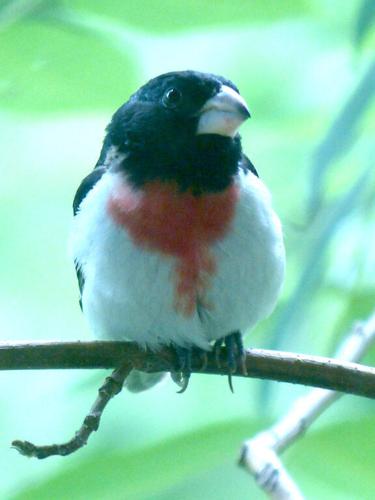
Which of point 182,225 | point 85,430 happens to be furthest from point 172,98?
point 85,430

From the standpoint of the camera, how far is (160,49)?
180cm

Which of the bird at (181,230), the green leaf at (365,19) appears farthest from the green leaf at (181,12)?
the bird at (181,230)

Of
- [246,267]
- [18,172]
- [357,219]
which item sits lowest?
[18,172]

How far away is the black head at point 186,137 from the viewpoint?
1113mm

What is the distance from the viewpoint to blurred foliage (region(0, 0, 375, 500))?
1612 millimetres

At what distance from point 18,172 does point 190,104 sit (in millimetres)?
896

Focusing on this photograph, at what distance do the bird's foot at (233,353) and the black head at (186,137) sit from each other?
0.64 feet

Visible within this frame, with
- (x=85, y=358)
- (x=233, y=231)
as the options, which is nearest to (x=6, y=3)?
(x=233, y=231)

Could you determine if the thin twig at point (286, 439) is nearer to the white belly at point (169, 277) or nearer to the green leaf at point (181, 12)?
the white belly at point (169, 277)

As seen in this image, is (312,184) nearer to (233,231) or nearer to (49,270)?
(233,231)

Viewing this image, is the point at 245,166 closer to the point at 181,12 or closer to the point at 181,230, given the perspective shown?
the point at 181,230

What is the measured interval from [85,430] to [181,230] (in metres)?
0.28

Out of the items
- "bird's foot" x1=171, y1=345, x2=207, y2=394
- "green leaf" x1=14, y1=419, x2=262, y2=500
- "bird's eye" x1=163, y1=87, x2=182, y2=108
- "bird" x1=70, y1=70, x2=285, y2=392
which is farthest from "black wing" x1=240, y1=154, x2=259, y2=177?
"green leaf" x1=14, y1=419, x2=262, y2=500

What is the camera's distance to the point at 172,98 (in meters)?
1.15
